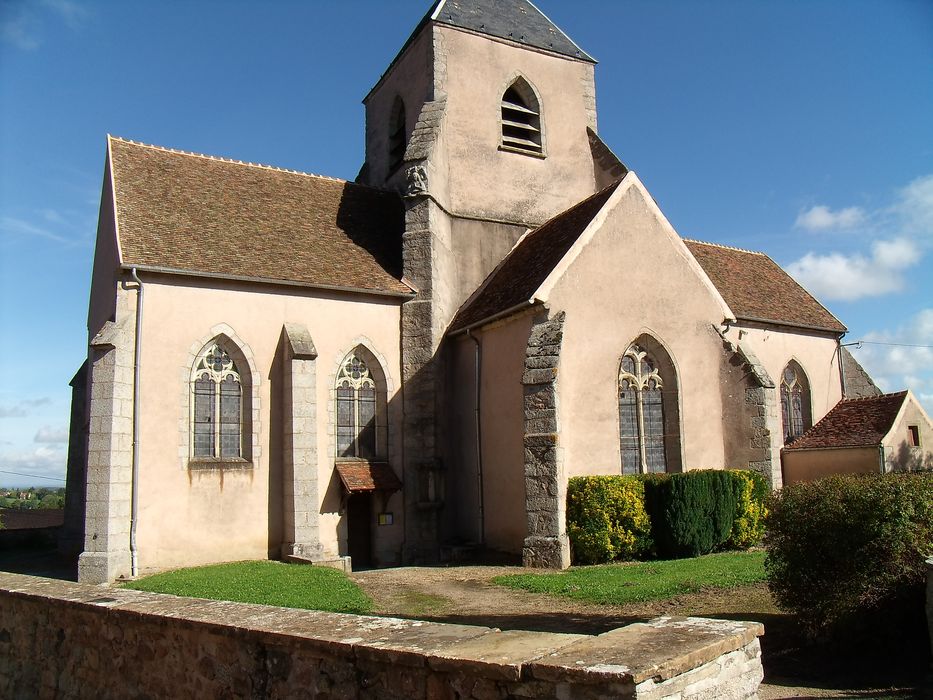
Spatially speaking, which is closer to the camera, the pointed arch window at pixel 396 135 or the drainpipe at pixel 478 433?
the drainpipe at pixel 478 433

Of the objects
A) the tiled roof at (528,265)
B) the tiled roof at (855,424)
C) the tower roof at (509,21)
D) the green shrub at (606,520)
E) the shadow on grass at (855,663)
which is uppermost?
the tower roof at (509,21)

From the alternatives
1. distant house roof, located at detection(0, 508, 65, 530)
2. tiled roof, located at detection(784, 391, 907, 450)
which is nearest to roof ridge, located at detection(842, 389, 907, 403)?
tiled roof, located at detection(784, 391, 907, 450)

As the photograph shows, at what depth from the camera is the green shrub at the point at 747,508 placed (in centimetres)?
1485

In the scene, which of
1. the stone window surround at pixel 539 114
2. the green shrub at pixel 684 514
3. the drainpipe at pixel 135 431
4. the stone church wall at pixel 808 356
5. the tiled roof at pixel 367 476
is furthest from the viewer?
the stone church wall at pixel 808 356

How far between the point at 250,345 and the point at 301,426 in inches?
79.3

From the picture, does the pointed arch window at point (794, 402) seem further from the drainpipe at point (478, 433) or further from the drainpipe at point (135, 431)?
the drainpipe at point (135, 431)

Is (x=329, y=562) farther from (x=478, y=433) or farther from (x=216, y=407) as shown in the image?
(x=478, y=433)

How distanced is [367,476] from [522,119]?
10.9 meters

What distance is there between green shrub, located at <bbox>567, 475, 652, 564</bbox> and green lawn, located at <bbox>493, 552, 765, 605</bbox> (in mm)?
463

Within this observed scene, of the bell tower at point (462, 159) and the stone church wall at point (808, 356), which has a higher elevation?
the bell tower at point (462, 159)

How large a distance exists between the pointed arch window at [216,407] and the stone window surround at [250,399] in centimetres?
11

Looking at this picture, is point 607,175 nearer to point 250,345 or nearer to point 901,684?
point 250,345

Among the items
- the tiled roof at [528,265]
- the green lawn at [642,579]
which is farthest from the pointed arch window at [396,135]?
the green lawn at [642,579]

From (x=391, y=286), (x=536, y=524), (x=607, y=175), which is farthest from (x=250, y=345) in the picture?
(x=607, y=175)
